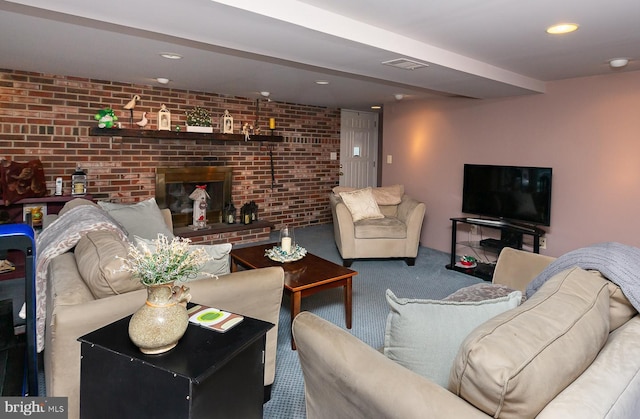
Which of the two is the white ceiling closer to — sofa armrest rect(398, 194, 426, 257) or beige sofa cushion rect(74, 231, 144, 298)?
beige sofa cushion rect(74, 231, 144, 298)

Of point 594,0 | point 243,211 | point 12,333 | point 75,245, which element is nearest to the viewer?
point 12,333

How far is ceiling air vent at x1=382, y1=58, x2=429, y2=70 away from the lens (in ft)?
9.29

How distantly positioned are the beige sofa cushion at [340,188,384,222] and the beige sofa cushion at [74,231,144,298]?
304 cm

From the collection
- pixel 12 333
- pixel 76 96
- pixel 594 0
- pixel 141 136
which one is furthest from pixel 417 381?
pixel 76 96

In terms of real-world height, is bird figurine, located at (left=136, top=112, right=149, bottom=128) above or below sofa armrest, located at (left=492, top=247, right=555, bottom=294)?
above

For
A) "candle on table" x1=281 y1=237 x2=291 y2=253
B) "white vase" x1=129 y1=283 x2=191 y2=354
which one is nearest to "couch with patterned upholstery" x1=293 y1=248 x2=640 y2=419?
"white vase" x1=129 y1=283 x2=191 y2=354

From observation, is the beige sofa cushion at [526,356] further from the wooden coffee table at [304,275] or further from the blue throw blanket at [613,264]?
the wooden coffee table at [304,275]

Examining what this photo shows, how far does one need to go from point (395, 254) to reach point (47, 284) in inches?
130

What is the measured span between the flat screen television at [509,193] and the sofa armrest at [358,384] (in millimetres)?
3533

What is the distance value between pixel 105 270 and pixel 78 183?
3.14 metres

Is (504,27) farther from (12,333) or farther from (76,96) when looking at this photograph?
(76,96)

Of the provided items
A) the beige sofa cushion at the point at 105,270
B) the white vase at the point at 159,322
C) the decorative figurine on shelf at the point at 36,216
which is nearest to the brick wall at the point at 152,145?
the decorative figurine on shelf at the point at 36,216

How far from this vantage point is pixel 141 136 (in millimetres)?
4477

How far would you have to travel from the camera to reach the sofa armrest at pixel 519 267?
246 cm
